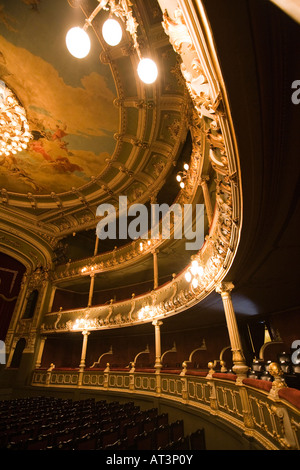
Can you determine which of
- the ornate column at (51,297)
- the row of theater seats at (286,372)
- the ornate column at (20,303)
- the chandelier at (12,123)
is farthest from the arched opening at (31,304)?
the row of theater seats at (286,372)

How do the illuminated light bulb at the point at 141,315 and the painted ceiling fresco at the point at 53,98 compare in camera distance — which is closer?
the painted ceiling fresco at the point at 53,98

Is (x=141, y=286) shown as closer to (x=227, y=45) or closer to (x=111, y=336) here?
(x=111, y=336)

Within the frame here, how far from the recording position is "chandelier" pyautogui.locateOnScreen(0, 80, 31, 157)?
8.71 metres

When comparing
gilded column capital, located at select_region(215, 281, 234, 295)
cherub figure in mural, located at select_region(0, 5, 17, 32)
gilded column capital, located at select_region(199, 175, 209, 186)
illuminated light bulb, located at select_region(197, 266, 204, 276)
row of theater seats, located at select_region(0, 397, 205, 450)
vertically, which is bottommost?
row of theater seats, located at select_region(0, 397, 205, 450)

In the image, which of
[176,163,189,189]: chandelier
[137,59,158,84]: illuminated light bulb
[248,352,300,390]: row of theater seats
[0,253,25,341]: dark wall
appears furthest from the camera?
[0,253,25,341]: dark wall

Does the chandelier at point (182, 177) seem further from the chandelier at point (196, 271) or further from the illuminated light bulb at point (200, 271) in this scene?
the illuminated light bulb at point (200, 271)

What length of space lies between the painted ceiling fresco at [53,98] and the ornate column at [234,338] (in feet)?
28.5

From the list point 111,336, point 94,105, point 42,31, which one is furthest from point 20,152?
point 111,336

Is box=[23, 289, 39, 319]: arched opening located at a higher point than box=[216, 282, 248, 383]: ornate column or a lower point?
higher

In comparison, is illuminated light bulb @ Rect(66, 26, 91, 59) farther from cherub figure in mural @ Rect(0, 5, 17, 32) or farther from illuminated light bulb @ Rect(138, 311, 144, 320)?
illuminated light bulb @ Rect(138, 311, 144, 320)

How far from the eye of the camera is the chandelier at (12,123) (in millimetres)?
8711

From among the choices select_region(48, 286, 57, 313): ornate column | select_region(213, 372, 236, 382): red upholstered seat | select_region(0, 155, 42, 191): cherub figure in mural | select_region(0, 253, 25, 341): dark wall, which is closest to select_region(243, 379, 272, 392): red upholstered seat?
select_region(213, 372, 236, 382): red upholstered seat

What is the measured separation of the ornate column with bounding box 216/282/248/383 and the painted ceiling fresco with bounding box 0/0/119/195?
8.69m

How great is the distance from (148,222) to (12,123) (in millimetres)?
8695
